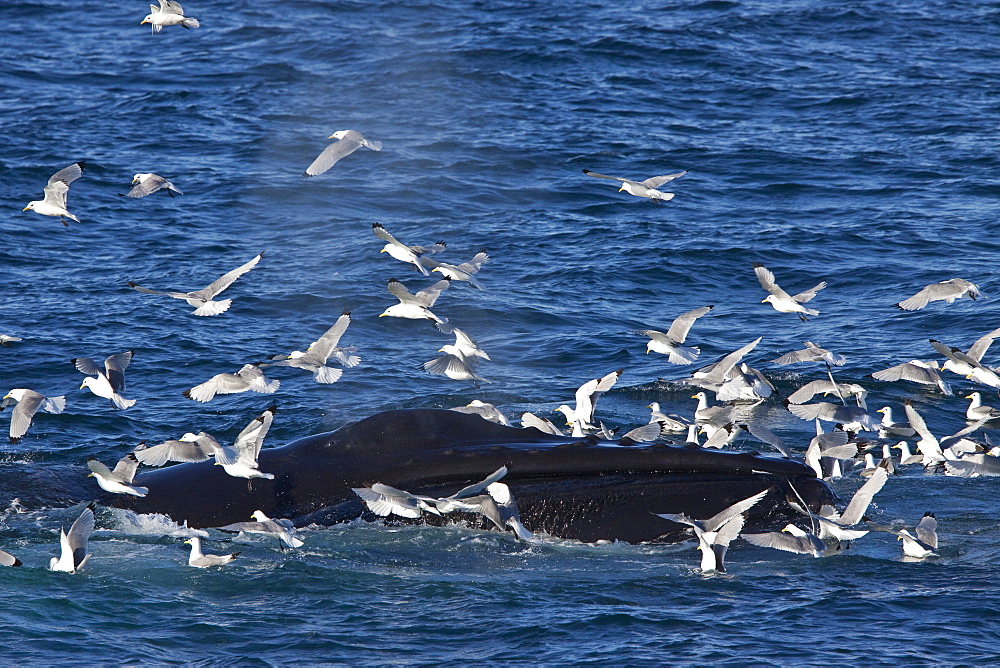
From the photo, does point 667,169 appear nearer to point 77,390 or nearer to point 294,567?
point 77,390

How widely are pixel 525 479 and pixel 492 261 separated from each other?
41.8 ft

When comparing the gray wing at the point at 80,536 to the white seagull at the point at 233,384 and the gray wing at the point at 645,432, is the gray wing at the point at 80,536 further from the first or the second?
the gray wing at the point at 645,432

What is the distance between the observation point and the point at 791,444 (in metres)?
14.6

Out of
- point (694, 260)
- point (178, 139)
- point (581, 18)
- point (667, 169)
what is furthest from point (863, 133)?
point (178, 139)

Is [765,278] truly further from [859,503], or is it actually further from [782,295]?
[859,503]

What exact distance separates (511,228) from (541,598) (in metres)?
15.1

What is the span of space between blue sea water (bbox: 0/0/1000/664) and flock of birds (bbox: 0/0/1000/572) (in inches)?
11.8

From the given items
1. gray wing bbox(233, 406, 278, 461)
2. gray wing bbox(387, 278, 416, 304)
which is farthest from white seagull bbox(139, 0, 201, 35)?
gray wing bbox(233, 406, 278, 461)

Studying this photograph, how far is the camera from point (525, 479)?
32.1 feet

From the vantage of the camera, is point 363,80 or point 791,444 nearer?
point 791,444

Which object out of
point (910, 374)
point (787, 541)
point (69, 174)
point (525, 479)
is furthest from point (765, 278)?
point (69, 174)

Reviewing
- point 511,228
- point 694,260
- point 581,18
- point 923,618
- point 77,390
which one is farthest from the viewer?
point 581,18

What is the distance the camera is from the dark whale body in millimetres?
9695

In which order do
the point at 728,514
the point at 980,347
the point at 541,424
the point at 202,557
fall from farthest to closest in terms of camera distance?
the point at 980,347
the point at 541,424
the point at 202,557
the point at 728,514
